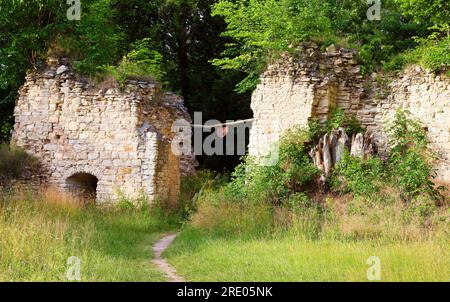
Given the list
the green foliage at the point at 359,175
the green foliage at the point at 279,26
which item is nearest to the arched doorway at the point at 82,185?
the green foliage at the point at 279,26

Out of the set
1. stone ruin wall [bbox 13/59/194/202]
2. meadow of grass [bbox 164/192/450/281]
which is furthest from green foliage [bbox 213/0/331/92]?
meadow of grass [bbox 164/192/450/281]

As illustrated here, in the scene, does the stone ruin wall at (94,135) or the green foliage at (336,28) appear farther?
the stone ruin wall at (94,135)

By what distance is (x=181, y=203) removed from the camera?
50.9 ft

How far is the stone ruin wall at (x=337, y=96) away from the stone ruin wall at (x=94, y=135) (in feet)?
9.75

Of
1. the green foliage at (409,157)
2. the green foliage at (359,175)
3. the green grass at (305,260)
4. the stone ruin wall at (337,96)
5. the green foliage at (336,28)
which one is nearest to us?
the green grass at (305,260)

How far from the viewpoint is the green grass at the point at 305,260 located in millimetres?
6695

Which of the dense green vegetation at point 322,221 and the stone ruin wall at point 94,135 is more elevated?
the stone ruin wall at point 94,135

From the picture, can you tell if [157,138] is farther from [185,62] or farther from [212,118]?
[185,62]

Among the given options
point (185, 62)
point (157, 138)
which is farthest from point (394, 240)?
point (185, 62)

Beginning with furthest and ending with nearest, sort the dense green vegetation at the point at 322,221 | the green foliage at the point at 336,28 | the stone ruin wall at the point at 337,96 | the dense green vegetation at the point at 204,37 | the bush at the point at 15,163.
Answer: the dense green vegetation at the point at 204,37 < the bush at the point at 15,163 < the stone ruin wall at the point at 337,96 < the green foliage at the point at 336,28 < the dense green vegetation at the point at 322,221

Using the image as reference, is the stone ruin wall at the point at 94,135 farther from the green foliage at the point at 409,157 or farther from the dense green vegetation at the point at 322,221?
the green foliage at the point at 409,157

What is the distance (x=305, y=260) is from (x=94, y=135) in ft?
29.8

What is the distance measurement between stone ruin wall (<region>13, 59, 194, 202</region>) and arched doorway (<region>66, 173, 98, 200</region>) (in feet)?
0.68

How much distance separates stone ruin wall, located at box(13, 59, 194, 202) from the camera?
48.1 feet
